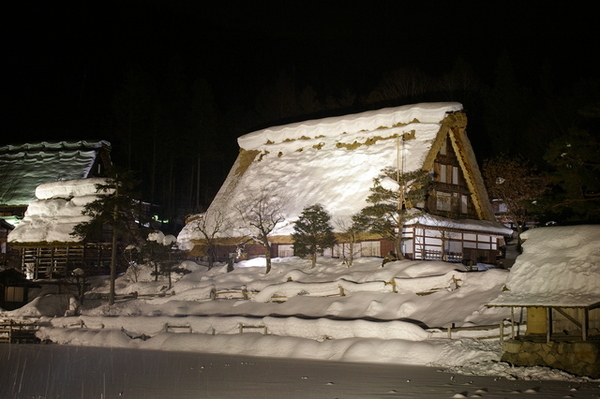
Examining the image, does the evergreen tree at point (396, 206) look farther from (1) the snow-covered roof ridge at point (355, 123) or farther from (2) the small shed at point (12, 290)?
(2) the small shed at point (12, 290)

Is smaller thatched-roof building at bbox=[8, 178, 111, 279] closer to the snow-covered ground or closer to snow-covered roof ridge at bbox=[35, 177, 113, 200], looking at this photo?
snow-covered roof ridge at bbox=[35, 177, 113, 200]

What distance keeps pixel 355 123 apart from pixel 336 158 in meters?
2.11

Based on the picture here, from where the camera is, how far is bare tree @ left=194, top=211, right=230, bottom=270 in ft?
94.7

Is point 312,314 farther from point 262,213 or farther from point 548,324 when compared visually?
point 262,213

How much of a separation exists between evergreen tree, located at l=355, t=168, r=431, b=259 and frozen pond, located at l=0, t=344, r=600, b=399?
893cm

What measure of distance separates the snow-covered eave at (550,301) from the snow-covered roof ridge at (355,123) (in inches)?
638

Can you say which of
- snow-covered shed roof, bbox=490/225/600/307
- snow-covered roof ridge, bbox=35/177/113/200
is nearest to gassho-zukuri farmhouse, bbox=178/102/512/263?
snow-covered roof ridge, bbox=35/177/113/200

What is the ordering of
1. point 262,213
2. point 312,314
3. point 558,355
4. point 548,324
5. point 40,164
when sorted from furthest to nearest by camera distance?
point 40,164, point 262,213, point 312,314, point 548,324, point 558,355

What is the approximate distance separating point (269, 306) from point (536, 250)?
10.5m

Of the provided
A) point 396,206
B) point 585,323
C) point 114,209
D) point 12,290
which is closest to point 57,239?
point 12,290

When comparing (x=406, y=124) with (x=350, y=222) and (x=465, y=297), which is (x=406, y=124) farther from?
(x=465, y=297)

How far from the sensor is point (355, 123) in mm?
31172

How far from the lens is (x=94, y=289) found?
28.9 meters

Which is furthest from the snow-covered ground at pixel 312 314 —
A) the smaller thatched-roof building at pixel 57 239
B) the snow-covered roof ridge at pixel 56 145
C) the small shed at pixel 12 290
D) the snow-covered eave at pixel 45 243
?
the snow-covered roof ridge at pixel 56 145
